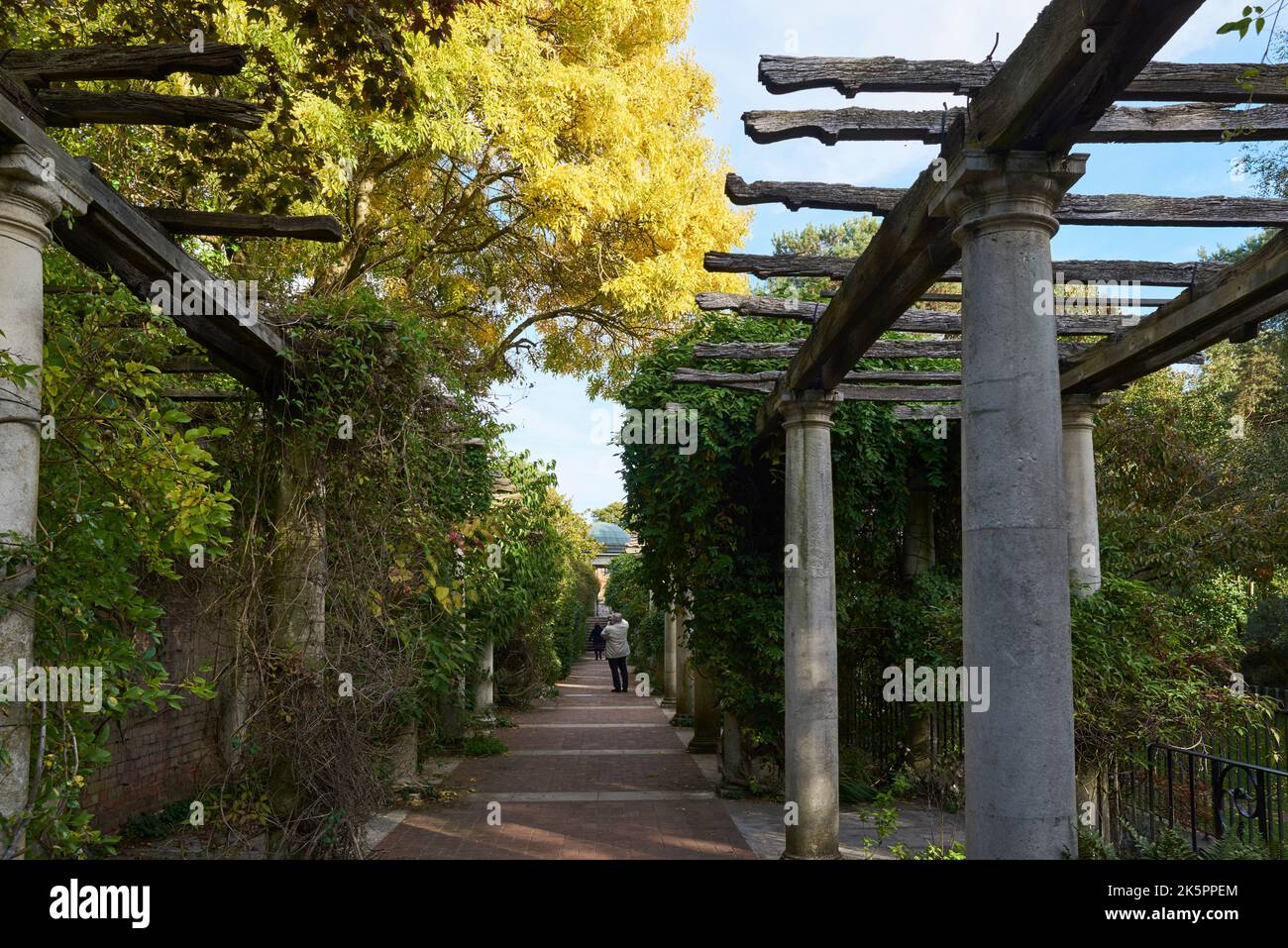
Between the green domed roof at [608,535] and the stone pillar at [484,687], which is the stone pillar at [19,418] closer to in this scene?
the stone pillar at [484,687]

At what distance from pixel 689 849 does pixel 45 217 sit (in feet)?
20.6

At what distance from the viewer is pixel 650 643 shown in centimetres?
2173

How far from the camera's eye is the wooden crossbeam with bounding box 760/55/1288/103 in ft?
12.7

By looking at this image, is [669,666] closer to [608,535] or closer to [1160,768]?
→ [1160,768]

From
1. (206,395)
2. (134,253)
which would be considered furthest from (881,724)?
(134,253)

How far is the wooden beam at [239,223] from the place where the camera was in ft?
16.9

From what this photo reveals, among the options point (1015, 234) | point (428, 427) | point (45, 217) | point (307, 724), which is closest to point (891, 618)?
point (428, 427)

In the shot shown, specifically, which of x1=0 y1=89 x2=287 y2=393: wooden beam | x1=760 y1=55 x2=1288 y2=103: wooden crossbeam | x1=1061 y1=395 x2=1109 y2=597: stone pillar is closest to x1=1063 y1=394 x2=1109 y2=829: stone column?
x1=1061 y1=395 x2=1109 y2=597: stone pillar

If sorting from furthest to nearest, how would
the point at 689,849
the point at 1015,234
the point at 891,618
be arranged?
the point at 891,618, the point at 689,849, the point at 1015,234

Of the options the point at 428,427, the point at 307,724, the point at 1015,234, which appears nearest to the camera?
the point at 1015,234

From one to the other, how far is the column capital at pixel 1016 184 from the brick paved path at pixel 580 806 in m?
5.46

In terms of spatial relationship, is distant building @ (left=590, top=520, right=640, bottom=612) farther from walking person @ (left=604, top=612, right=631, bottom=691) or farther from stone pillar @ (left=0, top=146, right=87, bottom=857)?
stone pillar @ (left=0, top=146, right=87, bottom=857)
